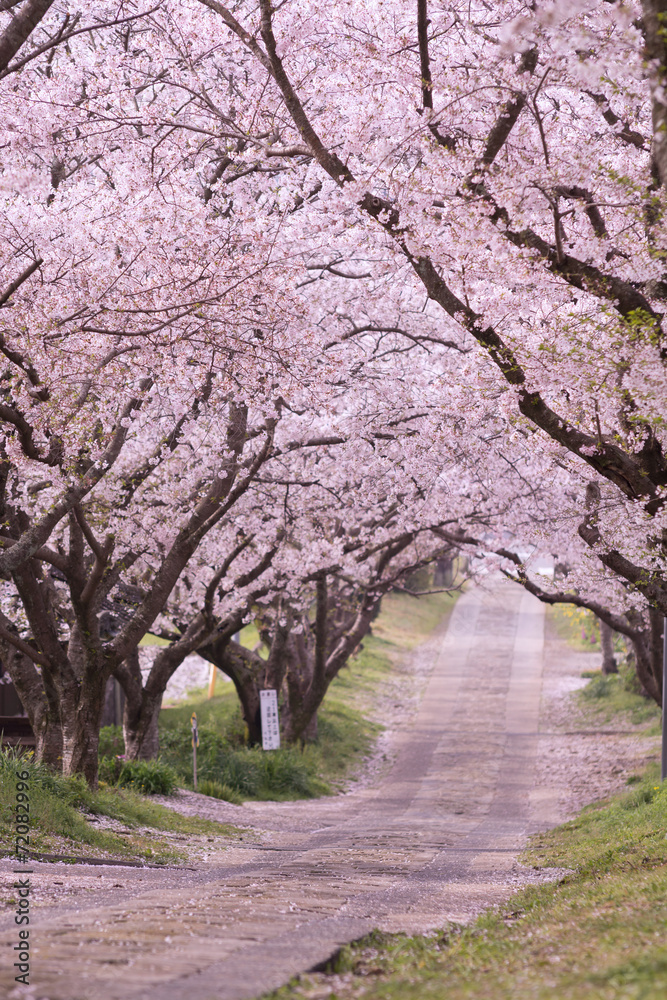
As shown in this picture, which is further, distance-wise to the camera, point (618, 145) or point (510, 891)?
point (618, 145)

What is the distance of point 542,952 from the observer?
4883 mm

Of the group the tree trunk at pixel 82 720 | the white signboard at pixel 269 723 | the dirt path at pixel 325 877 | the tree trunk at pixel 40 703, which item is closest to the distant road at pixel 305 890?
the dirt path at pixel 325 877

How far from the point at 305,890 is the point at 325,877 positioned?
1149 mm

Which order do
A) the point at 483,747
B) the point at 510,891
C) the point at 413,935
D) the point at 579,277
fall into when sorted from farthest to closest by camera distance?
Result: the point at 483,747
the point at 510,891
the point at 579,277
the point at 413,935

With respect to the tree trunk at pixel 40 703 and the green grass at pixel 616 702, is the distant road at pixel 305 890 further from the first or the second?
the green grass at pixel 616 702

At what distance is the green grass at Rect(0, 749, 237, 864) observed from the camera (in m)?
9.55

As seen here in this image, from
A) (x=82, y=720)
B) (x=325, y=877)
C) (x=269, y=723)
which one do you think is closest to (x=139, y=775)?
(x=82, y=720)

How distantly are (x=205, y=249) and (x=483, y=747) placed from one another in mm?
16833

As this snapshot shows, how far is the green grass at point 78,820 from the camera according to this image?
31.3 feet

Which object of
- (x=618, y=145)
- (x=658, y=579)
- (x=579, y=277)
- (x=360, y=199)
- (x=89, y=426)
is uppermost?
(x=618, y=145)

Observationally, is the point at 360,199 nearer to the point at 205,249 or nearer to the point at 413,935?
the point at 205,249

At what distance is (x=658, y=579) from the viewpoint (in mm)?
9766

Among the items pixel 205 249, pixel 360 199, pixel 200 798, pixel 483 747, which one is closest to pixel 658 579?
pixel 360 199

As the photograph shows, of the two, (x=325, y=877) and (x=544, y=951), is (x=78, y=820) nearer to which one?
(x=325, y=877)
